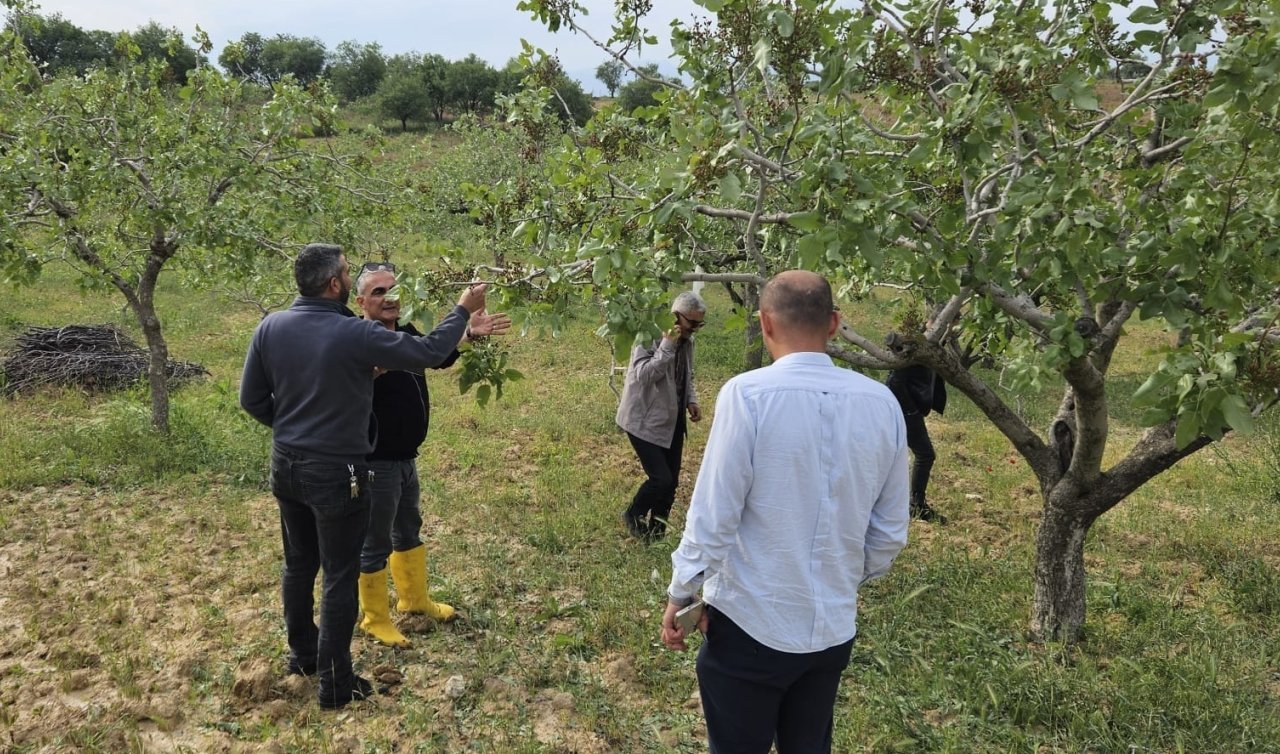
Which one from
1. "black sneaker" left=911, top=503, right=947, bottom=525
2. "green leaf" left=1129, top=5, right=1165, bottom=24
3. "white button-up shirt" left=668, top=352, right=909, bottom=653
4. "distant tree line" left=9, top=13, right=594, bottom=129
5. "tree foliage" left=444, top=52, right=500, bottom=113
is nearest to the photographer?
"white button-up shirt" left=668, top=352, right=909, bottom=653

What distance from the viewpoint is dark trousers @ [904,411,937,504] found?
6096 mm

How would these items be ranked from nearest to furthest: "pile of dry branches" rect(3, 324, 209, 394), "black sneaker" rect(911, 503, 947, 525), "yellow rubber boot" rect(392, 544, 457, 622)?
"yellow rubber boot" rect(392, 544, 457, 622) → "black sneaker" rect(911, 503, 947, 525) → "pile of dry branches" rect(3, 324, 209, 394)

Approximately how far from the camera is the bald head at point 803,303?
220cm

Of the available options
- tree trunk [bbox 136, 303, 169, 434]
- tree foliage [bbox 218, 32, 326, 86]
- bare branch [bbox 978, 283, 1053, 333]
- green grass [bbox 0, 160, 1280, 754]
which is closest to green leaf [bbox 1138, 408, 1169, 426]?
green grass [bbox 0, 160, 1280, 754]

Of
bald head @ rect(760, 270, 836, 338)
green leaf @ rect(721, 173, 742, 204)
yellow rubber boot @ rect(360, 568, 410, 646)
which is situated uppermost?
green leaf @ rect(721, 173, 742, 204)

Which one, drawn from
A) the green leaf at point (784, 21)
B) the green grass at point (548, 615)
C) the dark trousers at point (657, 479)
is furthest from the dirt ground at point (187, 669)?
the green leaf at point (784, 21)

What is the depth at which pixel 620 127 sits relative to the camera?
13.6 ft

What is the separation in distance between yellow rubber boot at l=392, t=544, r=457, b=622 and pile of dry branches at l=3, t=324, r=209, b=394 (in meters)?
7.09

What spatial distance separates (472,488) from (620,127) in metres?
3.87

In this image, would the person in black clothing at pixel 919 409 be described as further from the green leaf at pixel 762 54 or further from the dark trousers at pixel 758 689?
the dark trousers at pixel 758 689

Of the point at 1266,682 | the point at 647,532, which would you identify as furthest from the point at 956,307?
the point at 647,532

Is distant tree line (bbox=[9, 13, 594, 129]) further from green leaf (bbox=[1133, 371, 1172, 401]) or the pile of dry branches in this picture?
green leaf (bbox=[1133, 371, 1172, 401])

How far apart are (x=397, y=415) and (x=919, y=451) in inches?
167

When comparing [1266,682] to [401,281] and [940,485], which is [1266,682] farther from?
[401,281]
